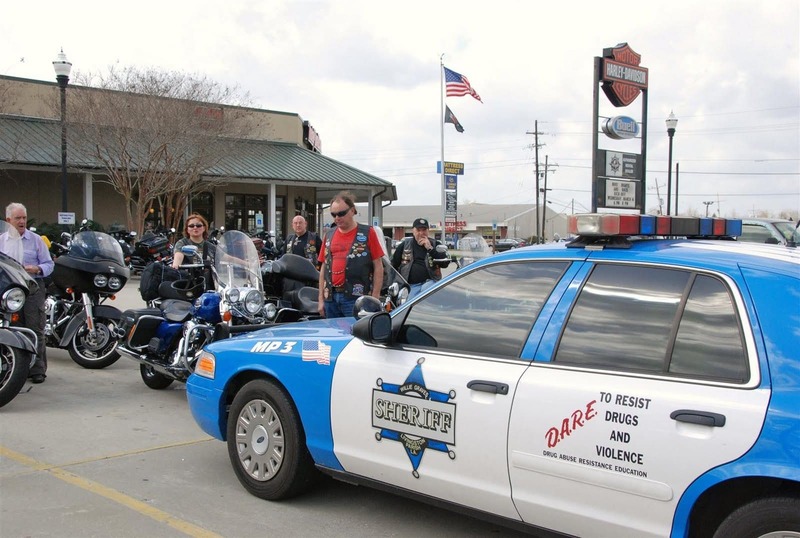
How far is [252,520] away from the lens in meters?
4.19

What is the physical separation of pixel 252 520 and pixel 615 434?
2.24 meters

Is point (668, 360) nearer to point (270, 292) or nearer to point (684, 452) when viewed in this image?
point (684, 452)

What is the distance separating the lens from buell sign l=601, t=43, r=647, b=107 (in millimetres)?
13961

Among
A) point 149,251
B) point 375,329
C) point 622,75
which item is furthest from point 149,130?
point 375,329

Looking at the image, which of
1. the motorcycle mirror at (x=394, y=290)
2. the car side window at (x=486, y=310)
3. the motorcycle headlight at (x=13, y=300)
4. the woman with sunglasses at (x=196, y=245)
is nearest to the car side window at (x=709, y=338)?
the car side window at (x=486, y=310)

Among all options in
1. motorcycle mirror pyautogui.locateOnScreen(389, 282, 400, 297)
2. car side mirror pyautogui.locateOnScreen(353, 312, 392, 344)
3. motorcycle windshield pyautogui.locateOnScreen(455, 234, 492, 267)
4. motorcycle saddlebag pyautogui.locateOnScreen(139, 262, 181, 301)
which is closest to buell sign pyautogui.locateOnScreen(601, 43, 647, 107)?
motorcycle windshield pyautogui.locateOnScreen(455, 234, 492, 267)

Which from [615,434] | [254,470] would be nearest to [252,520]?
[254,470]

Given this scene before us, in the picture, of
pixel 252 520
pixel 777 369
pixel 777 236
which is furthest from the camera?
pixel 777 236

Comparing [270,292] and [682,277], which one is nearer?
[682,277]

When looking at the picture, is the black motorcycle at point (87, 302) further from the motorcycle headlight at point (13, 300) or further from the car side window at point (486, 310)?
the car side window at point (486, 310)

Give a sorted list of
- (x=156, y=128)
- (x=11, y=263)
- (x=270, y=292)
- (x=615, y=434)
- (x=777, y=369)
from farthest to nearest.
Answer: (x=156, y=128)
(x=270, y=292)
(x=11, y=263)
(x=615, y=434)
(x=777, y=369)

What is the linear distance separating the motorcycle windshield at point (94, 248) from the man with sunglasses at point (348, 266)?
3037 millimetres

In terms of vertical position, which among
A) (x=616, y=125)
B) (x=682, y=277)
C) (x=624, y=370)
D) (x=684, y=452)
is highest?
(x=616, y=125)

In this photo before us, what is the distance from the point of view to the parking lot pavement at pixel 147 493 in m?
4.09
